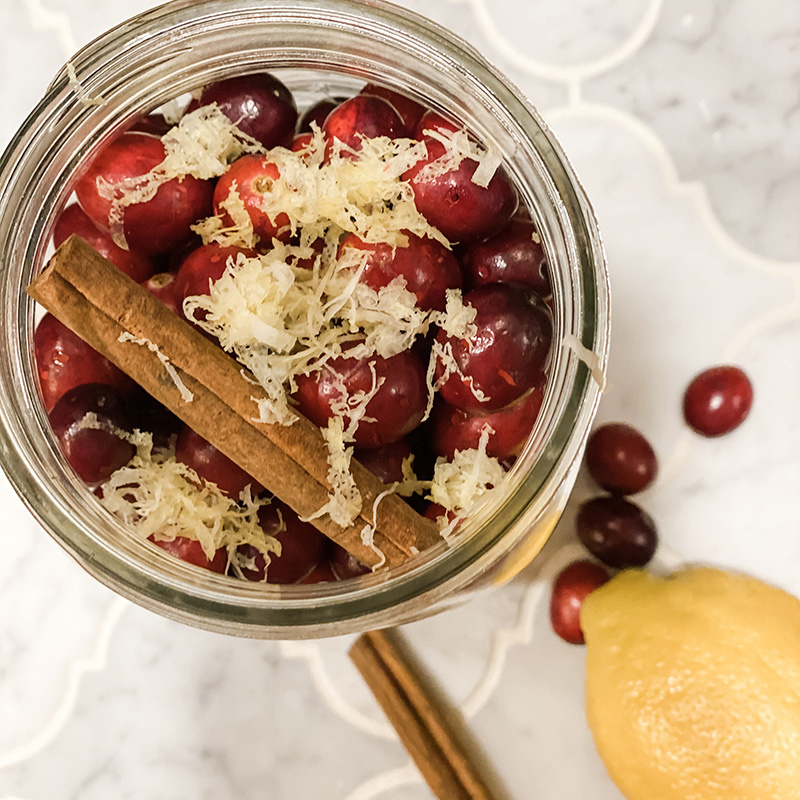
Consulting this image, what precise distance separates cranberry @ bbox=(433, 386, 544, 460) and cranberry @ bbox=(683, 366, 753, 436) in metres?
0.24

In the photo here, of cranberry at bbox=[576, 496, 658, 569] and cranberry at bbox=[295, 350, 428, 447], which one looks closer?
cranberry at bbox=[295, 350, 428, 447]

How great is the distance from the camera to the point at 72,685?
57 cm

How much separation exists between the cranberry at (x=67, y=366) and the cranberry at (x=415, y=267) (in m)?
0.14

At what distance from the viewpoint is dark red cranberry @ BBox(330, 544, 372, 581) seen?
37 cm

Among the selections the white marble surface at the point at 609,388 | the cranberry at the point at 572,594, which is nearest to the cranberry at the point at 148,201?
the white marble surface at the point at 609,388

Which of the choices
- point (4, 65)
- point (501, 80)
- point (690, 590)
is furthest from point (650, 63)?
point (4, 65)

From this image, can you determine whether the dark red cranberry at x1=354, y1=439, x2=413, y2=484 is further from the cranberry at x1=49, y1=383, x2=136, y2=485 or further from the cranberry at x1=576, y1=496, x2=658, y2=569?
the cranberry at x1=576, y1=496, x2=658, y2=569

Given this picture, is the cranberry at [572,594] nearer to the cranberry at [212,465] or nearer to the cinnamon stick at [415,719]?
the cinnamon stick at [415,719]

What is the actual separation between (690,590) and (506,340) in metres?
0.29

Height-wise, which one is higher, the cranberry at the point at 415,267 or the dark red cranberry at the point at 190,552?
the cranberry at the point at 415,267

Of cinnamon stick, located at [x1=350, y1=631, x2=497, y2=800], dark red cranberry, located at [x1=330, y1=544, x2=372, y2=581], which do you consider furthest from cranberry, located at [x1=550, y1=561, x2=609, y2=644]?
dark red cranberry, located at [x1=330, y1=544, x2=372, y2=581]

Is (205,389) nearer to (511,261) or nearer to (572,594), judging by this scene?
(511,261)

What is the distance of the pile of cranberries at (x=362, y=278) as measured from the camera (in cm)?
33

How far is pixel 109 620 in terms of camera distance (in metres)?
0.57
